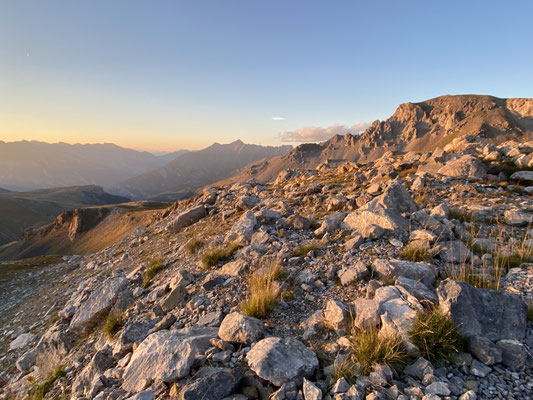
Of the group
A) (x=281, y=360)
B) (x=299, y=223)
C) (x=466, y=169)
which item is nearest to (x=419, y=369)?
(x=281, y=360)

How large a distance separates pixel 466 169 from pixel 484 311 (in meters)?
15.1

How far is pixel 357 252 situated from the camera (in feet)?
25.1

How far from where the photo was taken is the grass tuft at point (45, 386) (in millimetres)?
6309

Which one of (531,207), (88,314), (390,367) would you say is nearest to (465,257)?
(390,367)

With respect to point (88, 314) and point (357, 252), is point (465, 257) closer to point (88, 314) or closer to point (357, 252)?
point (357, 252)

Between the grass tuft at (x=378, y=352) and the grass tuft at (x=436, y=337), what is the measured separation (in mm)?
292

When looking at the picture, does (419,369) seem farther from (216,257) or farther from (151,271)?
(151,271)

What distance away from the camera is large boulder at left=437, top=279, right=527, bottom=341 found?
13.9ft

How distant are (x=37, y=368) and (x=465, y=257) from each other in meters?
13.8

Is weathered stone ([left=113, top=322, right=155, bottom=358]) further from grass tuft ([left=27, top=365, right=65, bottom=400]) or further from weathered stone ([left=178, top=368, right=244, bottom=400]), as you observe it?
weathered stone ([left=178, top=368, right=244, bottom=400])

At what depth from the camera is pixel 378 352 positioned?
388 cm

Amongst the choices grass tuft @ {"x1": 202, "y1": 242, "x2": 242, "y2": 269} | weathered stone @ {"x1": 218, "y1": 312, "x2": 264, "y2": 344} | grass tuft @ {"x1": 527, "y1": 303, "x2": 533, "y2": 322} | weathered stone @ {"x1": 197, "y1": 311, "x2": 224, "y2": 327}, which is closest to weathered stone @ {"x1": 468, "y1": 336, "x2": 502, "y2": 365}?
grass tuft @ {"x1": 527, "y1": 303, "x2": 533, "y2": 322}

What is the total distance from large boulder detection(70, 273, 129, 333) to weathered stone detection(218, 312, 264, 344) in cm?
596

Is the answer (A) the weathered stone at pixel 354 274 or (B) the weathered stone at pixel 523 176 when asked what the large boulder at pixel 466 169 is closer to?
(B) the weathered stone at pixel 523 176
